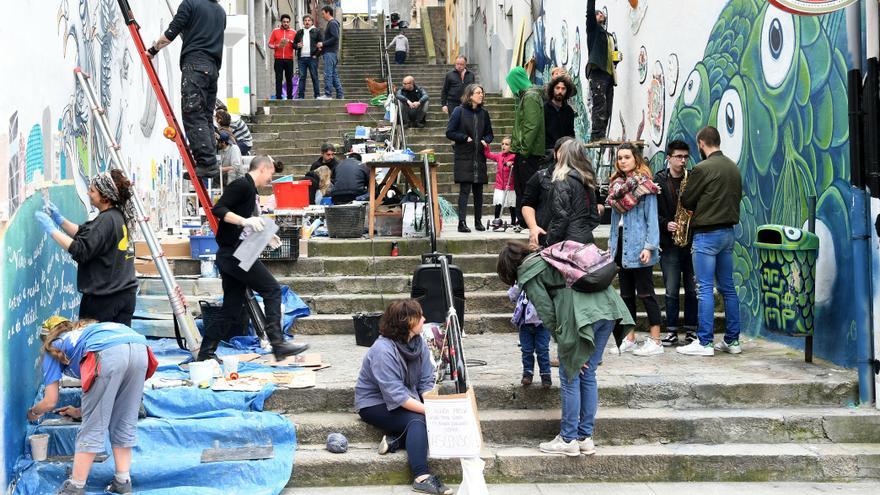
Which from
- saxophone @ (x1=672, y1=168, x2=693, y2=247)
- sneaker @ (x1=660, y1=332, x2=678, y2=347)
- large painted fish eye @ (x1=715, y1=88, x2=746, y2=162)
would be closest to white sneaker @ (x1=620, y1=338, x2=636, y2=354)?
sneaker @ (x1=660, y1=332, x2=678, y2=347)

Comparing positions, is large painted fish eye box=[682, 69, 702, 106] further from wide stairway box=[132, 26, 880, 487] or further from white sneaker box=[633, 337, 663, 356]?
white sneaker box=[633, 337, 663, 356]

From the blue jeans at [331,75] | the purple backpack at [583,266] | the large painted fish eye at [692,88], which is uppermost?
the blue jeans at [331,75]

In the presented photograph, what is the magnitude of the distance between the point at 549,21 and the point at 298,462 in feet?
43.8

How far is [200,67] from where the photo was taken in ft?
32.1

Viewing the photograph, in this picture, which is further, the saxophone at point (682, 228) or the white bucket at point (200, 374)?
the saxophone at point (682, 228)

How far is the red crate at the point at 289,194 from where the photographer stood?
1295cm

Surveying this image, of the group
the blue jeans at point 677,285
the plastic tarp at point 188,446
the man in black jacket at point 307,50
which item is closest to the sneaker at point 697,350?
the blue jeans at point 677,285

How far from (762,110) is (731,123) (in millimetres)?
646

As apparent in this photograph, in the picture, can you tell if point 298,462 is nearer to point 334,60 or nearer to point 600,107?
point 600,107

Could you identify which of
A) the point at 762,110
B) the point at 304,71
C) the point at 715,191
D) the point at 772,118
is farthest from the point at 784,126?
the point at 304,71

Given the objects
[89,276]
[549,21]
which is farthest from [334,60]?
[89,276]

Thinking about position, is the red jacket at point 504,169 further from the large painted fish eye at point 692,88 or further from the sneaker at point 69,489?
the sneaker at point 69,489

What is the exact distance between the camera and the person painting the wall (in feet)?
19.0

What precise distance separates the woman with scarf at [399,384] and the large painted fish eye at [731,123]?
13.1 feet
